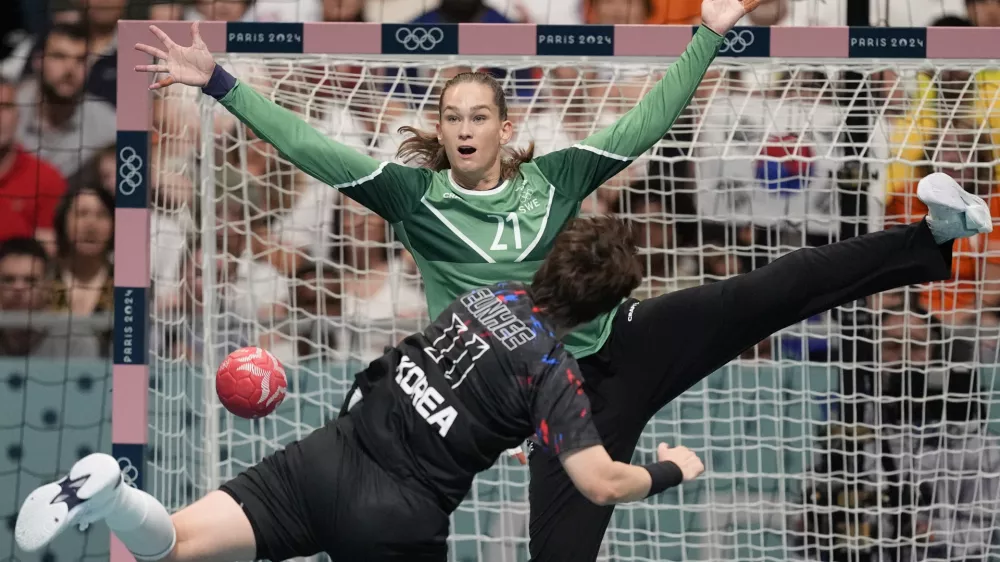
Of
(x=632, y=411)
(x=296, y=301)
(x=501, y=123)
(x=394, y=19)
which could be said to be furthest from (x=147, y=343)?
(x=394, y=19)

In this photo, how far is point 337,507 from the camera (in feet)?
8.48

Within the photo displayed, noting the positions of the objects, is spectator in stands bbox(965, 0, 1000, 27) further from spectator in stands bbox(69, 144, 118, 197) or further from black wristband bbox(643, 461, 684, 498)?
spectator in stands bbox(69, 144, 118, 197)

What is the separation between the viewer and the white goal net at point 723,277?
4.45 metres

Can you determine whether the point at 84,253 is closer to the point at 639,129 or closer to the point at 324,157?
the point at 324,157

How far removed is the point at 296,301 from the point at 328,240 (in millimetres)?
285

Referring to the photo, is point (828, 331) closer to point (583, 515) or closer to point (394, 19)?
point (583, 515)

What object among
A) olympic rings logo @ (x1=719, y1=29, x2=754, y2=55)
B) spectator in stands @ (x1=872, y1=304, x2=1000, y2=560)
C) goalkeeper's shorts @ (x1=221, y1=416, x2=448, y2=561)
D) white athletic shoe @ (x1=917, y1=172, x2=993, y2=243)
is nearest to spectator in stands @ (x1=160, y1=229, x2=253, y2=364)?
goalkeeper's shorts @ (x1=221, y1=416, x2=448, y2=561)

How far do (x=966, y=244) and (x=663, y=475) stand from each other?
2.62 meters

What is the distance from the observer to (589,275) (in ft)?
8.68

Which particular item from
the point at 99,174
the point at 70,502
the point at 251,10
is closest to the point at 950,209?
the point at 70,502

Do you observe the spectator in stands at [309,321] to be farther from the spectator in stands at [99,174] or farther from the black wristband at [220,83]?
the black wristband at [220,83]

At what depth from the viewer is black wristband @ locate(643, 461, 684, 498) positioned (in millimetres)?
2590

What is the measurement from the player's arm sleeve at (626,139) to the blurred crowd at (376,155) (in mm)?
623

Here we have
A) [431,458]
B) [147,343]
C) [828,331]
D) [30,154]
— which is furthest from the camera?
[30,154]
